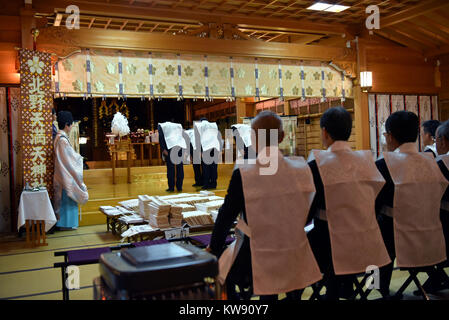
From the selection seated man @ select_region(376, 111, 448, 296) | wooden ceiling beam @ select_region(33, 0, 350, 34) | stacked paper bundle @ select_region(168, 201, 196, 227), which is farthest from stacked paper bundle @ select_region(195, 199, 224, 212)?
wooden ceiling beam @ select_region(33, 0, 350, 34)

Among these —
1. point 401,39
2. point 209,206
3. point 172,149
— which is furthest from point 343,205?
point 401,39

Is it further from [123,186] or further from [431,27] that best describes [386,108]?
[123,186]

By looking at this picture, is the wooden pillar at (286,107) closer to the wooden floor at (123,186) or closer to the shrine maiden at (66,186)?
the wooden floor at (123,186)

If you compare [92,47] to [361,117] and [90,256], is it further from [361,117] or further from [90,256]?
[361,117]

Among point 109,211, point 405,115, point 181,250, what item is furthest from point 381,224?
point 109,211

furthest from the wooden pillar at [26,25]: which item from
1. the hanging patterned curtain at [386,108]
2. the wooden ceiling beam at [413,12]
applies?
the hanging patterned curtain at [386,108]

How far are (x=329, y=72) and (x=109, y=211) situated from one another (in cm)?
547

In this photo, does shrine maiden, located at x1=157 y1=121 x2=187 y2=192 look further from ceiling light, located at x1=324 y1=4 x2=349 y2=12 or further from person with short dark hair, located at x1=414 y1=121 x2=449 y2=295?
person with short dark hair, located at x1=414 y1=121 x2=449 y2=295

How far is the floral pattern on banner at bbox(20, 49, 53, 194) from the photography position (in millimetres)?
6016

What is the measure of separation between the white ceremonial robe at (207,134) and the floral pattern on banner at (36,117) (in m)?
3.64

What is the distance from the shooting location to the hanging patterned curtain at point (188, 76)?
6.90 m

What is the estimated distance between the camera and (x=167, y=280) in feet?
4.79

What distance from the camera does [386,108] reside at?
9344 mm

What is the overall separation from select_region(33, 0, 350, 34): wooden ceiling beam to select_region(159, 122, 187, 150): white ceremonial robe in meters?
2.28
